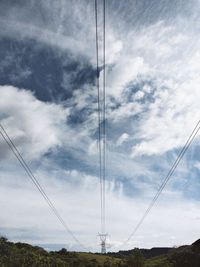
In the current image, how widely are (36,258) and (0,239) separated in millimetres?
23214

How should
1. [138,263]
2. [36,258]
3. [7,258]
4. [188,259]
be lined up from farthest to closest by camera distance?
[36,258]
[7,258]
[138,263]
[188,259]

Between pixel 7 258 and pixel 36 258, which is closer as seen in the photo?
pixel 7 258

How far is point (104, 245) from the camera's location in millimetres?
152750

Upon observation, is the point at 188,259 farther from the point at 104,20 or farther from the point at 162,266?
the point at 104,20

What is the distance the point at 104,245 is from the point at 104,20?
14118 centimetres

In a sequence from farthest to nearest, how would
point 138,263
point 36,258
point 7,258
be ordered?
point 36,258
point 7,258
point 138,263

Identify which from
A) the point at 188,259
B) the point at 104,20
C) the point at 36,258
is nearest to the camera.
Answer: the point at 104,20

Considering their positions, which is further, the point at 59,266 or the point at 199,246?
the point at 59,266

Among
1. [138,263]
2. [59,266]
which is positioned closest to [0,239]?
[59,266]

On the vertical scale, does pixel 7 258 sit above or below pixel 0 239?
below

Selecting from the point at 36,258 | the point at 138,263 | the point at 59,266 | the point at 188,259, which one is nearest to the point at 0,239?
the point at 36,258

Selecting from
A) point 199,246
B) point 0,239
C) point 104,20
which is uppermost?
point 0,239

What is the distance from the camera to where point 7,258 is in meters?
176

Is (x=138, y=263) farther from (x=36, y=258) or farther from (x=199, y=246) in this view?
(x=36, y=258)
